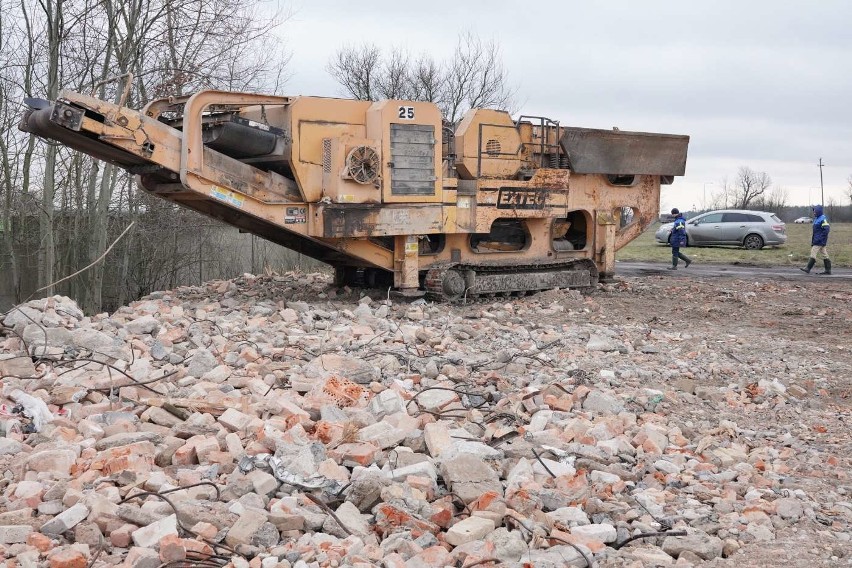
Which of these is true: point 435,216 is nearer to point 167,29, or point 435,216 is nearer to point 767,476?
point 167,29

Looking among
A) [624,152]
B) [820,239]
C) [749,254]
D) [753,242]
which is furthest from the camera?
[753,242]

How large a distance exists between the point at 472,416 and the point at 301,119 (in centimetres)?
593

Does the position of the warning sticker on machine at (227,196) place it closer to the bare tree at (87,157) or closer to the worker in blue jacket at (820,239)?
the bare tree at (87,157)

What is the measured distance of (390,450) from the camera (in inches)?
225

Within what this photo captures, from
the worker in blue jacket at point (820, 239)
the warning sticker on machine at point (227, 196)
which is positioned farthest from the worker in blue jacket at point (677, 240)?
the warning sticker on machine at point (227, 196)

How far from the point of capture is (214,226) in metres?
17.5

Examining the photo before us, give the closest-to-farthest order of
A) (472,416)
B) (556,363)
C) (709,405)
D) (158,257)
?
1. (472,416)
2. (709,405)
3. (556,363)
4. (158,257)

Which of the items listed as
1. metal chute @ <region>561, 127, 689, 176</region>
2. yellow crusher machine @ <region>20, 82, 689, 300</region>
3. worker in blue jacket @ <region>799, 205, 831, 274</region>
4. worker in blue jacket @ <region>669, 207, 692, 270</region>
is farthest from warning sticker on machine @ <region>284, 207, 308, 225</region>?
worker in blue jacket @ <region>799, 205, 831, 274</region>

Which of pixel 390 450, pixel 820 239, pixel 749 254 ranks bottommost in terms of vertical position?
pixel 390 450

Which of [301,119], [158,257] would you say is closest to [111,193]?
[158,257]

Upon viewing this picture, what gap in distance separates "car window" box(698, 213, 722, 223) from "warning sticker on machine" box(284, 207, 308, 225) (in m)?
20.0

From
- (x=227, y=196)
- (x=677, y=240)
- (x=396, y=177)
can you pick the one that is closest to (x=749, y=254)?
(x=677, y=240)

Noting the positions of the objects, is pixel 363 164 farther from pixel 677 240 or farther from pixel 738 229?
pixel 738 229

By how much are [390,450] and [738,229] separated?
24.4m
